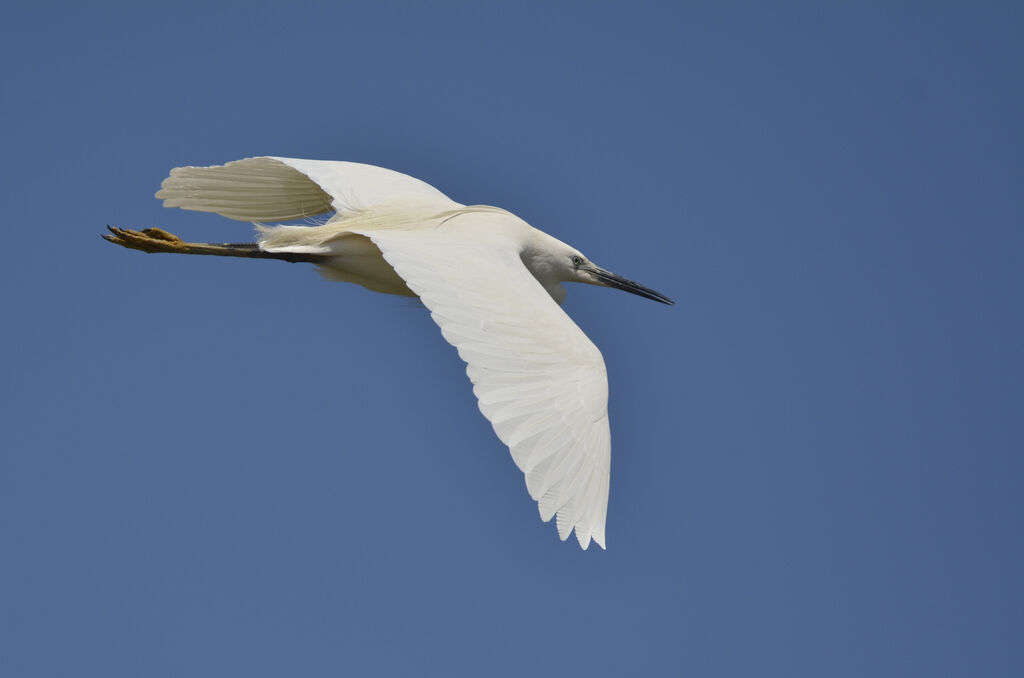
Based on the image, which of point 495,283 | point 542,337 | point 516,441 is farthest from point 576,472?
point 495,283

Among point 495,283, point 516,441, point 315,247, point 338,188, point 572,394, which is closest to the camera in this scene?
point 516,441

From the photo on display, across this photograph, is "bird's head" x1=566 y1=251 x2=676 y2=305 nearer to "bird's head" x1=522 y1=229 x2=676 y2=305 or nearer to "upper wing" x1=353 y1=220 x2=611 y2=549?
"bird's head" x1=522 y1=229 x2=676 y2=305

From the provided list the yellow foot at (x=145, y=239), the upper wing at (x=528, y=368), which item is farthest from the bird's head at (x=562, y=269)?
the yellow foot at (x=145, y=239)

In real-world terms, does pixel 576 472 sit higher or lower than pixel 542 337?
lower

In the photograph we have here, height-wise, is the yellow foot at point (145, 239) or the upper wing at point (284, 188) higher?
A: the upper wing at point (284, 188)

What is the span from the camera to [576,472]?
6801mm

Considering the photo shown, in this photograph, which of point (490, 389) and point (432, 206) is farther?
point (432, 206)

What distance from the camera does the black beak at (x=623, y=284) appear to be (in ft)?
33.9

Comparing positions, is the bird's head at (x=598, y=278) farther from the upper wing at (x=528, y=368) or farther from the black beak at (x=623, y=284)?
the upper wing at (x=528, y=368)

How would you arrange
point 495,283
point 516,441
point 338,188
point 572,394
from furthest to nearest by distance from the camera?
point 338,188
point 495,283
point 572,394
point 516,441

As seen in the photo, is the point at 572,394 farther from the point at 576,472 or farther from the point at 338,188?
the point at 338,188

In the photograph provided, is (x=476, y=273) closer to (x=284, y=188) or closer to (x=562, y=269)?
(x=562, y=269)

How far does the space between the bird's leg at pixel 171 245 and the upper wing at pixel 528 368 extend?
4.78 feet

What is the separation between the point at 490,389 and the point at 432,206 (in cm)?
295
